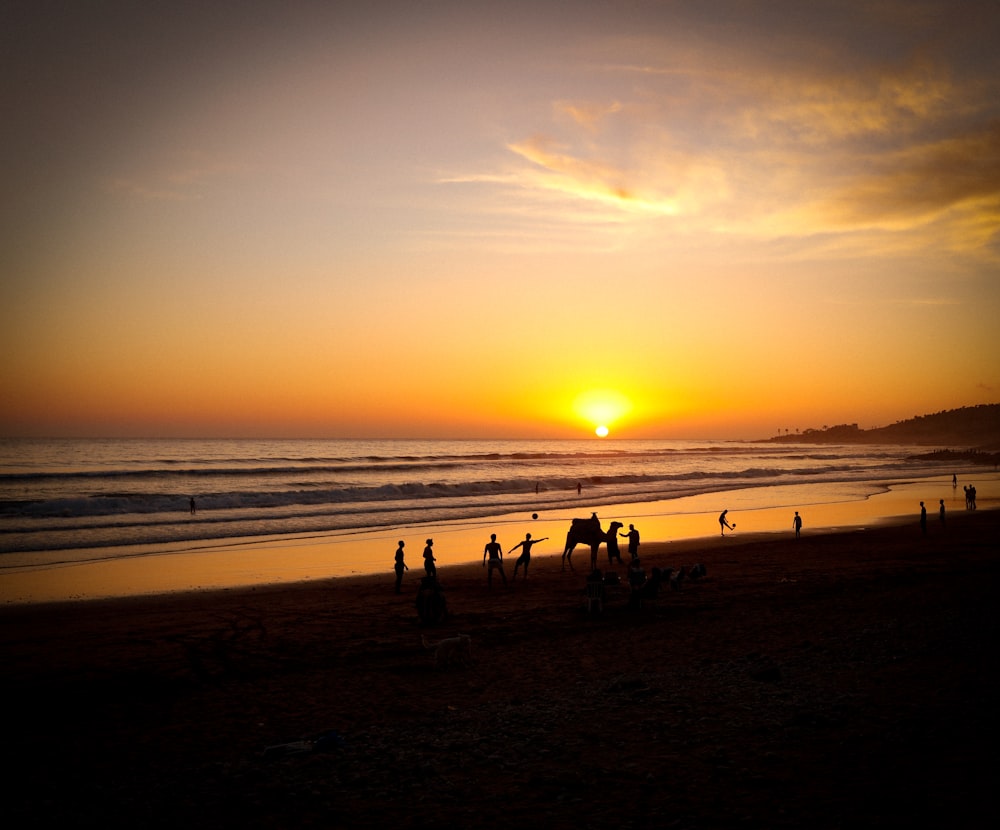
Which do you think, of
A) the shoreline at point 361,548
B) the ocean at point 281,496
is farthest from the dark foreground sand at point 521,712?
the ocean at point 281,496

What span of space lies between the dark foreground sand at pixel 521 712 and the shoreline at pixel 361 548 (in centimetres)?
384

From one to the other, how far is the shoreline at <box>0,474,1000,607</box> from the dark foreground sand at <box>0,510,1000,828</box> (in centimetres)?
384

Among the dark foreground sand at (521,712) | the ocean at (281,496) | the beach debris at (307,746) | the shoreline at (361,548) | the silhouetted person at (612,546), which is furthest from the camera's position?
the ocean at (281,496)

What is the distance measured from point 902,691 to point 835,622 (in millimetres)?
4543

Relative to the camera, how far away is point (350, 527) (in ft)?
122

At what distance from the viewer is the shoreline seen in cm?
2125

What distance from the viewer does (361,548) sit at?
29.1 m

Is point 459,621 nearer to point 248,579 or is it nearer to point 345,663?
point 345,663

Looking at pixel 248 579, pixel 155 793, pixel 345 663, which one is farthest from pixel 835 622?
pixel 248 579

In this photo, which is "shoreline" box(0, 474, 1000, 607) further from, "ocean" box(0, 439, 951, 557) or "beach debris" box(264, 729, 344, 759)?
"beach debris" box(264, 729, 344, 759)

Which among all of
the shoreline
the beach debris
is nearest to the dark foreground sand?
the beach debris

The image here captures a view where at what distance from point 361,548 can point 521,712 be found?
20.2 m

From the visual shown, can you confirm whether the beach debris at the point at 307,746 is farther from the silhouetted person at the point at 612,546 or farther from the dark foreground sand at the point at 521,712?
the silhouetted person at the point at 612,546

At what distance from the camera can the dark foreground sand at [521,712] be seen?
7234mm
